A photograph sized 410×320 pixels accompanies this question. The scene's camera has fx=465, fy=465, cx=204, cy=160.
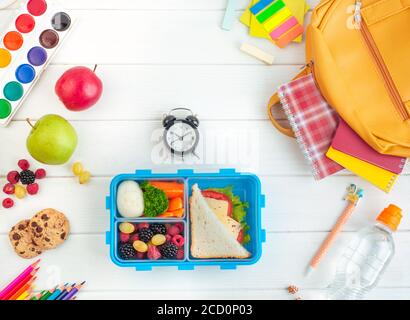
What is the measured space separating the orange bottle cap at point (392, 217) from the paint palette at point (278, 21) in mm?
389

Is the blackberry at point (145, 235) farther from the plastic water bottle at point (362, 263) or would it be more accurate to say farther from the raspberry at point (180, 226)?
the plastic water bottle at point (362, 263)

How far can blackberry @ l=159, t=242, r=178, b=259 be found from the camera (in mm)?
869

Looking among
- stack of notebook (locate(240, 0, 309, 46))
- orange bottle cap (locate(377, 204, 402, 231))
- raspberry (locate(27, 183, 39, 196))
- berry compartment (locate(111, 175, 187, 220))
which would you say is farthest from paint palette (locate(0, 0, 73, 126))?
orange bottle cap (locate(377, 204, 402, 231))

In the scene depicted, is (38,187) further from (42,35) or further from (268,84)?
(268,84)

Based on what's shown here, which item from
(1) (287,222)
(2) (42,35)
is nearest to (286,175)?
(1) (287,222)

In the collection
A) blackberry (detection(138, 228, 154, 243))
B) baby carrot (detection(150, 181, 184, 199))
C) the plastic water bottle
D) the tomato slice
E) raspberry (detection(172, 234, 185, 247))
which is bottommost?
the plastic water bottle

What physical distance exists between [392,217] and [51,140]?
650mm

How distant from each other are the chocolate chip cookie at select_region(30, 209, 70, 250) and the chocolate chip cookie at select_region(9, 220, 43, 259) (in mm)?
13

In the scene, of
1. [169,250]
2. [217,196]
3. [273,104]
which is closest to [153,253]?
[169,250]

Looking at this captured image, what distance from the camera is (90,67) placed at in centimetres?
95

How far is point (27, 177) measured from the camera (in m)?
0.91

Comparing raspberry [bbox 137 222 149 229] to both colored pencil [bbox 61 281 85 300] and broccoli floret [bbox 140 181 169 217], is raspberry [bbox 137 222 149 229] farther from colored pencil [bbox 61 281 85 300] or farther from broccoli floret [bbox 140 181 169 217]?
colored pencil [bbox 61 281 85 300]

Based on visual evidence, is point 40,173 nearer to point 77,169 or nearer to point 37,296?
point 77,169
